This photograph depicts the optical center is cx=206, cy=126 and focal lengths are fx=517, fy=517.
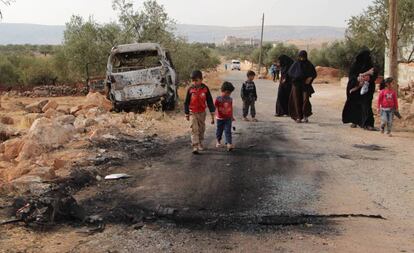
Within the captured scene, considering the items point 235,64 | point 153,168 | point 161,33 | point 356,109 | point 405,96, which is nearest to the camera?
point 153,168

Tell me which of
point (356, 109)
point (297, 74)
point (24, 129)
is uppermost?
point (297, 74)

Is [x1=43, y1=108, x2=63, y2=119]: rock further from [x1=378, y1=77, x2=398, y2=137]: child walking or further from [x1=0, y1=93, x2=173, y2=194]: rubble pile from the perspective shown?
[x1=378, y1=77, x2=398, y2=137]: child walking

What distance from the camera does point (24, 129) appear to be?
50.4 ft

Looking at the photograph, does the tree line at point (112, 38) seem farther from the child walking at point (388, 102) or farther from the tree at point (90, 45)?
the child walking at point (388, 102)

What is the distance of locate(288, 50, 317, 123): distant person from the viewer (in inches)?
522

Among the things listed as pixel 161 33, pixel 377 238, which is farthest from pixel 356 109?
pixel 161 33

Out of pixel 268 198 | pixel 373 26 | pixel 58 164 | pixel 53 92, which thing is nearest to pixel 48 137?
pixel 58 164

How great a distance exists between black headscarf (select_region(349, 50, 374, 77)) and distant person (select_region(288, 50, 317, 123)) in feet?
3.51

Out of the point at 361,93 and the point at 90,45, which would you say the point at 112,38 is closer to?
the point at 90,45

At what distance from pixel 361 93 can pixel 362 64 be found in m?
0.73

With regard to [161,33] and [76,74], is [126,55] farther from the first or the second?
[76,74]

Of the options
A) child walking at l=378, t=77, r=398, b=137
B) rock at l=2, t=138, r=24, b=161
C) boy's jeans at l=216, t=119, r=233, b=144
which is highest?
child walking at l=378, t=77, r=398, b=137

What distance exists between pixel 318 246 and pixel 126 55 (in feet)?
44.2

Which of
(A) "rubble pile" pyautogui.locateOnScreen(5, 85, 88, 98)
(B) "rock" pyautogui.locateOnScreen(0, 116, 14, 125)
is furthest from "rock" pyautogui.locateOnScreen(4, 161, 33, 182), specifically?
(A) "rubble pile" pyautogui.locateOnScreen(5, 85, 88, 98)
